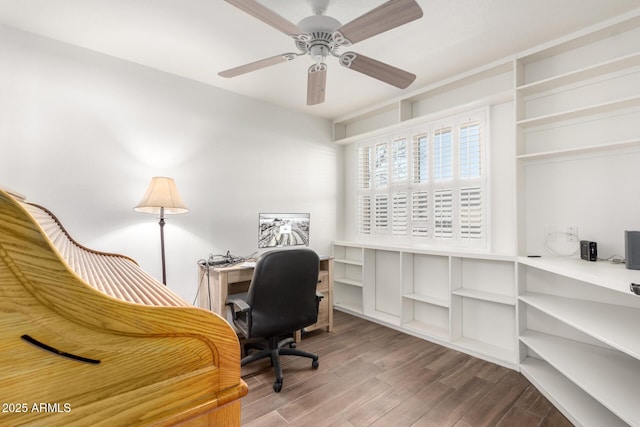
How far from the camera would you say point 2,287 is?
1.24 feet

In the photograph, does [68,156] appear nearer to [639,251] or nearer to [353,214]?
[353,214]

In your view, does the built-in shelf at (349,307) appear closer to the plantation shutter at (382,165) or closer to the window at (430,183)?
the window at (430,183)

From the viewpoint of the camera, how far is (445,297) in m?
3.10

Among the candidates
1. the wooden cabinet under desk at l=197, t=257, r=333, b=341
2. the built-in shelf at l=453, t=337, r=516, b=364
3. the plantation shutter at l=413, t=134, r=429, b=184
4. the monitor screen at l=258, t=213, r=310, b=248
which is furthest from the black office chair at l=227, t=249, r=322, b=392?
the plantation shutter at l=413, t=134, r=429, b=184

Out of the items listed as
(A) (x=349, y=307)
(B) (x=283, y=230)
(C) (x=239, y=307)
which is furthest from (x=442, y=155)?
(C) (x=239, y=307)

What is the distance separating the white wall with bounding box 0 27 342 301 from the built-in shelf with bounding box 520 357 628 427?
2.74m

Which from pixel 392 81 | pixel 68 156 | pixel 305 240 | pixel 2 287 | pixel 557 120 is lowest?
pixel 305 240

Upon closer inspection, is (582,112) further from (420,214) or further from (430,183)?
(420,214)

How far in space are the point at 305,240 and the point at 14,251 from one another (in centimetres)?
334

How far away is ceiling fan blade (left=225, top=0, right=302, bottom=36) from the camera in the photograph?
1.41m

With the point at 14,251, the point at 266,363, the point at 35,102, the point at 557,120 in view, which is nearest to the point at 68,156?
the point at 35,102

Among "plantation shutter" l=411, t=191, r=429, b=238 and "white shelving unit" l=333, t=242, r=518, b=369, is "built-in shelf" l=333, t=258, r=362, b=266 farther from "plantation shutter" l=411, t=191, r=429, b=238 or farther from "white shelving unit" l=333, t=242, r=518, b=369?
"plantation shutter" l=411, t=191, r=429, b=238

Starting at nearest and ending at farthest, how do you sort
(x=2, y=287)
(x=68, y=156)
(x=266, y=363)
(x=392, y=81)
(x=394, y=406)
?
(x=2, y=287), (x=394, y=406), (x=392, y=81), (x=68, y=156), (x=266, y=363)

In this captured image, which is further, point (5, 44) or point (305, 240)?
point (305, 240)
